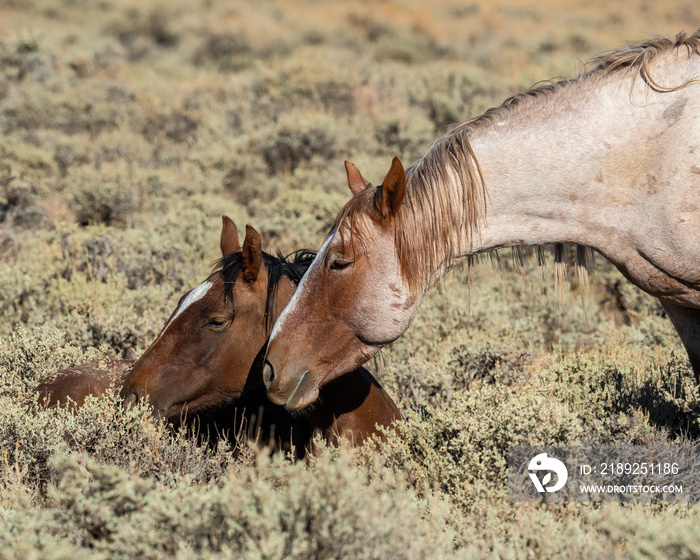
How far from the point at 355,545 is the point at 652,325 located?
397 cm

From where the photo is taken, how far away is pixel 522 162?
3016 millimetres

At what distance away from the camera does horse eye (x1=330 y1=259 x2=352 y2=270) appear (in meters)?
3.00

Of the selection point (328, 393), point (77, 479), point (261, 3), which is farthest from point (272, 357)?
point (261, 3)

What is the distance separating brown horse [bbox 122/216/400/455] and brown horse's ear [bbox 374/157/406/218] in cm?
76

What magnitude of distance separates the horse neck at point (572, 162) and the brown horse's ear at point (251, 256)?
91cm

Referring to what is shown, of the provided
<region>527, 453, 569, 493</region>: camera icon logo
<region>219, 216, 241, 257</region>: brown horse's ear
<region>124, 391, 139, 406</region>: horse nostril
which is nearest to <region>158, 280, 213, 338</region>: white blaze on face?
<region>124, 391, 139, 406</region>: horse nostril

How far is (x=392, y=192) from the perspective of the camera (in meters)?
2.93

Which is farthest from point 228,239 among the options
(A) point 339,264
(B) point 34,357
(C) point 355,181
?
(B) point 34,357

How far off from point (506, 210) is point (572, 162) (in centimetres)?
35

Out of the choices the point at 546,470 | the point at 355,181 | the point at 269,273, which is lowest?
the point at 546,470

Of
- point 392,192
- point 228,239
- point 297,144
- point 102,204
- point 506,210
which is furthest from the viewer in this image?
point 297,144

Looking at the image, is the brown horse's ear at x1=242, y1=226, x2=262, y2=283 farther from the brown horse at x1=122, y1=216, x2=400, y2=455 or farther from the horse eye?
the horse eye

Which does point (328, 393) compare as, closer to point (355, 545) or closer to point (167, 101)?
point (355, 545)

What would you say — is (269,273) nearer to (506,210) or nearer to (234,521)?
(506,210)
